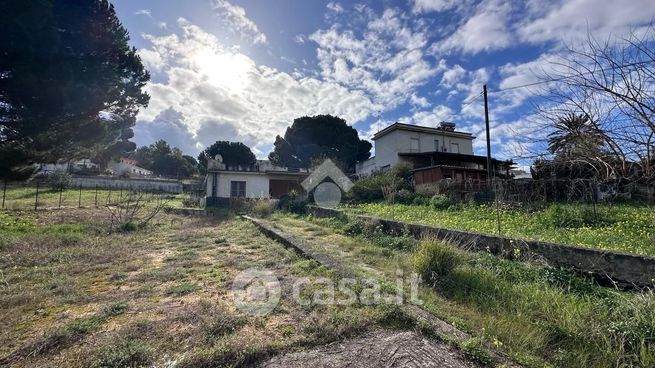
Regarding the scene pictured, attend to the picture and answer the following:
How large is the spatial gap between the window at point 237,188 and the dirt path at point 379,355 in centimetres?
1997

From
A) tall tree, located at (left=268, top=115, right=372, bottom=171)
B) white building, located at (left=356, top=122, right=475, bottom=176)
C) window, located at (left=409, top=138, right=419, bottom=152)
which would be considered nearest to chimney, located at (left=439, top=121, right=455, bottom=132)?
white building, located at (left=356, top=122, right=475, bottom=176)

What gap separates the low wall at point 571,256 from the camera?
3180mm

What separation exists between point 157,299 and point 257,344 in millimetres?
1833

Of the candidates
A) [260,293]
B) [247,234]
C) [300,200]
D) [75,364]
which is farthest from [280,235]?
[300,200]

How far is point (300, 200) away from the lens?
1648cm

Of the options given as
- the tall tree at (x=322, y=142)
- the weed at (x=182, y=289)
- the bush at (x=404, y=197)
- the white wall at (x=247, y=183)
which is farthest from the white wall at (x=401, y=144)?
the weed at (x=182, y=289)

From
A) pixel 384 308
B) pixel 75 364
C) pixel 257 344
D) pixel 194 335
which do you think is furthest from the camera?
pixel 384 308

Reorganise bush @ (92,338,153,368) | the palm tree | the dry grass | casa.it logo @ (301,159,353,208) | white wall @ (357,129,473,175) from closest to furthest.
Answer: bush @ (92,338,153,368), the dry grass, the palm tree, casa.it logo @ (301,159,353,208), white wall @ (357,129,473,175)

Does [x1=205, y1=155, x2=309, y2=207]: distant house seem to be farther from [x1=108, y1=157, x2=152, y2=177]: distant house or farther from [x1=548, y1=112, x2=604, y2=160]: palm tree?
[x1=108, y1=157, x2=152, y2=177]: distant house

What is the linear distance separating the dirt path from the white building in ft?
72.9

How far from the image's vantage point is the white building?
25.3 m

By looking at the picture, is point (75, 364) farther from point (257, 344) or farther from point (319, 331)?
point (319, 331)

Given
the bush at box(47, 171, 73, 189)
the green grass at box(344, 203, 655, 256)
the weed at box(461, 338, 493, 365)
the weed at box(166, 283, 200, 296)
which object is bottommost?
the weed at box(166, 283, 200, 296)

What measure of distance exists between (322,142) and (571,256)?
32.0m
